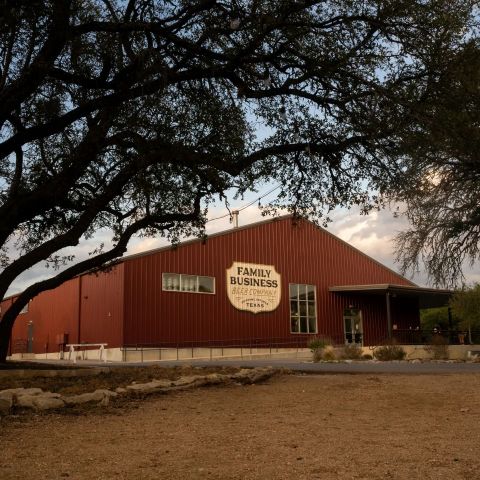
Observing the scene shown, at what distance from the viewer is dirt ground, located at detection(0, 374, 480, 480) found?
5.49 meters

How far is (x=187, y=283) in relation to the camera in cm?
3494

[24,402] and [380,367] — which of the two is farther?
[380,367]

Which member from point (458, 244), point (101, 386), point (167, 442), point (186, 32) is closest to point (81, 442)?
point (167, 442)

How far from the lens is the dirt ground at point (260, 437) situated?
216 inches

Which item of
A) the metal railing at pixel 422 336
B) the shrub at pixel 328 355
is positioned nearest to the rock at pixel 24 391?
the shrub at pixel 328 355

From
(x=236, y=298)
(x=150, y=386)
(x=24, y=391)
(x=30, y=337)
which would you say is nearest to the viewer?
(x=24, y=391)

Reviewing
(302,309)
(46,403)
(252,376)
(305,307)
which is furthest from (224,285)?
(46,403)

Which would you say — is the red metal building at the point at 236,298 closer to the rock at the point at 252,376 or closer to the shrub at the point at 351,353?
the shrub at the point at 351,353

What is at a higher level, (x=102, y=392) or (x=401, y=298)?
(x=401, y=298)

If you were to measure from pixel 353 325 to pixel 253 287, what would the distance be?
8503 mm

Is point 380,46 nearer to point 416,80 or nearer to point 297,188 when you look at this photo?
point 416,80

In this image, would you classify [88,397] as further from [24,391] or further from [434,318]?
[434,318]

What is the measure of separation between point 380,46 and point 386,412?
21.0 feet

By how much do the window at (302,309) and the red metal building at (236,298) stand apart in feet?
0.21
